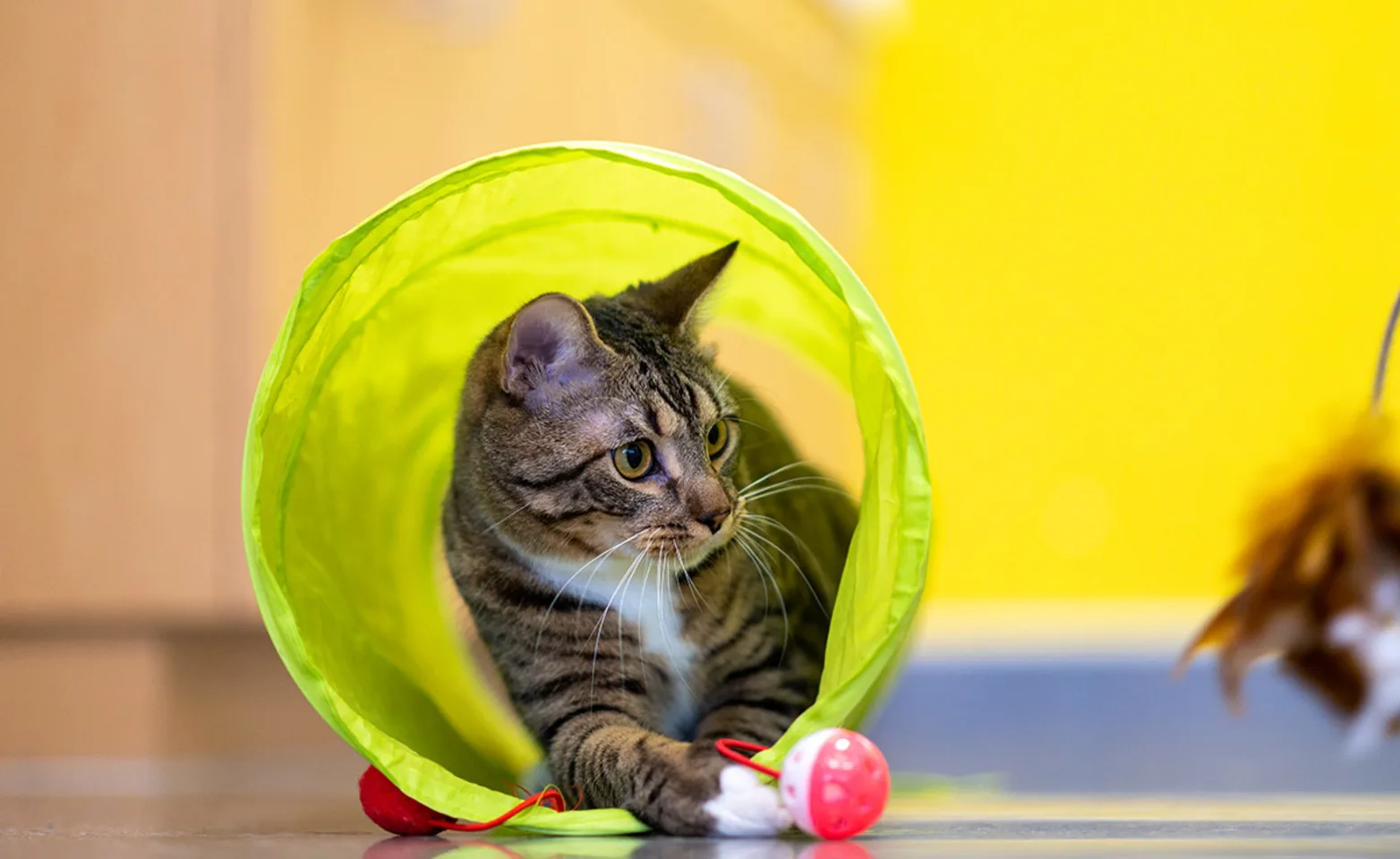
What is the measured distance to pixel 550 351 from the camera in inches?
57.9

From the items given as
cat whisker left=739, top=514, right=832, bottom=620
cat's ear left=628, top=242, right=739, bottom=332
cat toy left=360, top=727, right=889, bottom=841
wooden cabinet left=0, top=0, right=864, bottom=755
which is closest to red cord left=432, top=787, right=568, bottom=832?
cat toy left=360, top=727, right=889, bottom=841

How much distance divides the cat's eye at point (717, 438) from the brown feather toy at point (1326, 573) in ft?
2.16

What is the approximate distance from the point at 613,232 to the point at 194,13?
0.83m

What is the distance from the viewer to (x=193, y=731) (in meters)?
2.32

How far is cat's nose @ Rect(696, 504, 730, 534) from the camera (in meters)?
1.42

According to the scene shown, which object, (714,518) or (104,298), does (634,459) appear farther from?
(104,298)

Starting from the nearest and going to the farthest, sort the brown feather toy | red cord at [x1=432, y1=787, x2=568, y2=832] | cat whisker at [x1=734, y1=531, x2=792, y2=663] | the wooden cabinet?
red cord at [x1=432, y1=787, x2=568, y2=832] < cat whisker at [x1=734, y1=531, x2=792, y2=663] < the brown feather toy < the wooden cabinet

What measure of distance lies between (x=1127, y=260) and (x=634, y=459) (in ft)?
11.7

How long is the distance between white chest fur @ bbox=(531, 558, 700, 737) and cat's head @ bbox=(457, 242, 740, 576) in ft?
0.05

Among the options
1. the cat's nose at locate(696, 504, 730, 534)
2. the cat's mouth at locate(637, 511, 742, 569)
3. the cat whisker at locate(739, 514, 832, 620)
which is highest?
the cat's nose at locate(696, 504, 730, 534)

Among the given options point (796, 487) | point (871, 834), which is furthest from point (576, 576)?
point (871, 834)

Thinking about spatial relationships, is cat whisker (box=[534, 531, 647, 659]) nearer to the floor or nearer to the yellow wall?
the floor

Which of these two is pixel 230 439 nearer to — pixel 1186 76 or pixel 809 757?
pixel 809 757

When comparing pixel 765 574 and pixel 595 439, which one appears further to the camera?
pixel 765 574
